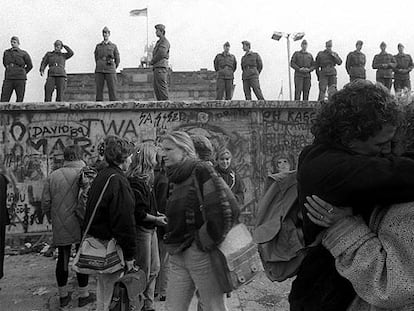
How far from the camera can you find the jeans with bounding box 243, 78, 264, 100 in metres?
12.8

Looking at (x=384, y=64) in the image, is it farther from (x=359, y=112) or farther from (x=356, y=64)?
(x=359, y=112)

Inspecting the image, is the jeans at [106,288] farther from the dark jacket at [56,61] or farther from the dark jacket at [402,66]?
the dark jacket at [402,66]

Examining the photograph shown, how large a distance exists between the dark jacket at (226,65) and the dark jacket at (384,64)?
13.5 feet

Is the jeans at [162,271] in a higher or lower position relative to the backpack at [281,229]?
lower

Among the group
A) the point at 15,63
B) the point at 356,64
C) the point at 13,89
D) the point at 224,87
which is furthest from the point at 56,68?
the point at 356,64

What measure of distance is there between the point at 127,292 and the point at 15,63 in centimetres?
859

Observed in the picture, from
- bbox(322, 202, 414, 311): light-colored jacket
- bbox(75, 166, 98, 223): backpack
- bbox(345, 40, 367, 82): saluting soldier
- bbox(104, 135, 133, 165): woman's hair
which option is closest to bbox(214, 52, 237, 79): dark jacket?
bbox(345, 40, 367, 82): saluting soldier

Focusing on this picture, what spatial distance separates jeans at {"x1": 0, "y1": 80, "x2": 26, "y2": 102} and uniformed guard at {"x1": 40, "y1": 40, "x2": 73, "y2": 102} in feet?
2.13

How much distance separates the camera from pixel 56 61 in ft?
37.4

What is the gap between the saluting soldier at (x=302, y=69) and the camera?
42.3 ft

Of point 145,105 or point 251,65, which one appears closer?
point 145,105

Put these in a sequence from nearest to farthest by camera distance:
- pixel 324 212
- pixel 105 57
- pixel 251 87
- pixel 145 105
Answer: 1. pixel 324 212
2. pixel 145 105
3. pixel 105 57
4. pixel 251 87

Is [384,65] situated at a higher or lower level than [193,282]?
higher

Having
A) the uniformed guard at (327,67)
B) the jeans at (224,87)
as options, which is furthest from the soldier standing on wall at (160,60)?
the uniformed guard at (327,67)
